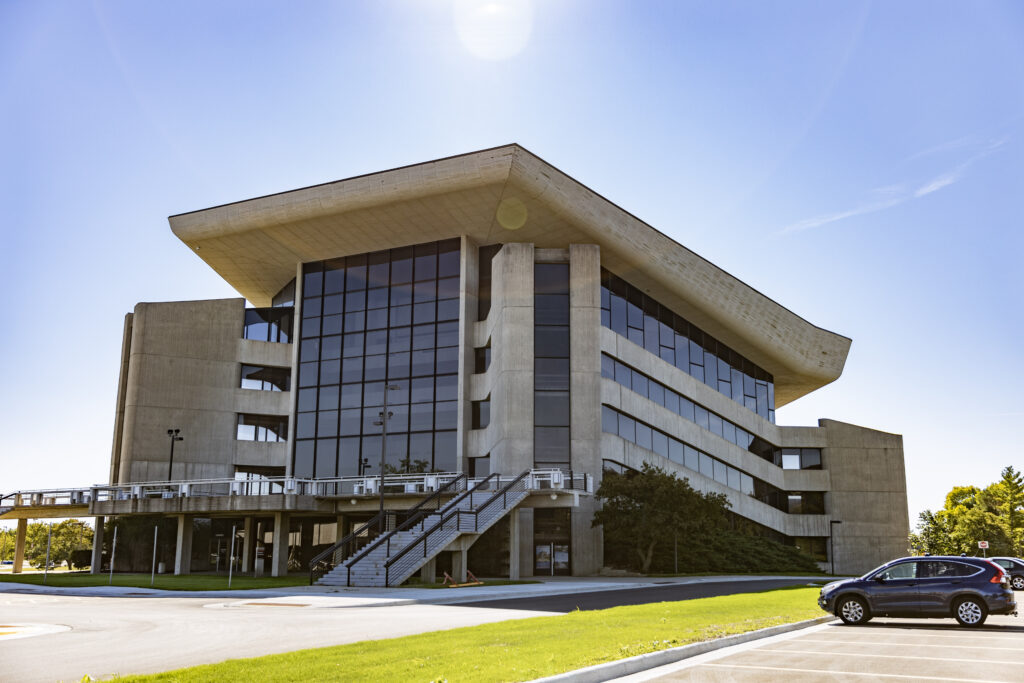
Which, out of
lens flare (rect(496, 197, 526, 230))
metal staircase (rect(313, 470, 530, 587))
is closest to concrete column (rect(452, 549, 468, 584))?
metal staircase (rect(313, 470, 530, 587))

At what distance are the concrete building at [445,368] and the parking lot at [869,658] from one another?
21.5 m

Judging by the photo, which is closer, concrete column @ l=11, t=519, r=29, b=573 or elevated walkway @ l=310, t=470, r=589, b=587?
elevated walkway @ l=310, t=470, r=589, b=587

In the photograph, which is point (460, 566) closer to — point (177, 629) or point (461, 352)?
point (461, 352)

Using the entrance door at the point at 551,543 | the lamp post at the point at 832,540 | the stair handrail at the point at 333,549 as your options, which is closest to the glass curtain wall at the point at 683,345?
the lamp post at the point at 832,540

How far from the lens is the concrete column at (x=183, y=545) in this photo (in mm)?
42906

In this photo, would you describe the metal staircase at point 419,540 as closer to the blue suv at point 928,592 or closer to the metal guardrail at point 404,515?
the metal guardrail at point 404,515

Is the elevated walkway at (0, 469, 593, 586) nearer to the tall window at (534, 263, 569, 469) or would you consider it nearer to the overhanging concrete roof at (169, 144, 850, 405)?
the tall window at (534, 263, 569, 469)

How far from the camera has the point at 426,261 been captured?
164ft

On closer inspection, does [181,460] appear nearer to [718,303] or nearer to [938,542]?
[718,303]

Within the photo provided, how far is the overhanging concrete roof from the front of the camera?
4284 centimetres

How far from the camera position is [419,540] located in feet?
101

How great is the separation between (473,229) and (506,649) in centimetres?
3714

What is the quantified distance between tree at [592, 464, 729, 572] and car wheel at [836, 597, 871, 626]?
22.1m

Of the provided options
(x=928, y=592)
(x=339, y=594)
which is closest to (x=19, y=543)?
(x=339, y=594)
